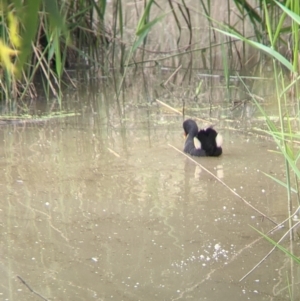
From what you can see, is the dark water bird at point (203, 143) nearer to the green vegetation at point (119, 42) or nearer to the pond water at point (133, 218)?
the pond water at point (133, 218)

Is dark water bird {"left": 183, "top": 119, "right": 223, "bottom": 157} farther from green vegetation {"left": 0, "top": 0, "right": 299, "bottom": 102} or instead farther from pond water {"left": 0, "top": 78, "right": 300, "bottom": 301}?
green vegetation {"left": 0, "top": 0, "right": 299, "bottom": 102}

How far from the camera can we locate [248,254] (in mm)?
2268

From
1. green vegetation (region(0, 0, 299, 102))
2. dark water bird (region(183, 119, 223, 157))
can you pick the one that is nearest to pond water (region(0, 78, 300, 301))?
dark water bird (region(183, 119, 223, 157))

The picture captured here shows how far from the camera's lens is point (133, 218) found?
262 cm

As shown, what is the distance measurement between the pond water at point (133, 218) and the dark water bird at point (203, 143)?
0.06 metres

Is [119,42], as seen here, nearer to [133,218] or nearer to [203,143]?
[203,143]

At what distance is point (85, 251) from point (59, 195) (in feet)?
2.18

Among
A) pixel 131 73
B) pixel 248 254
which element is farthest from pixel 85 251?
pixel 131 73

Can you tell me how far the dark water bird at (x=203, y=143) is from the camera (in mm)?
3563

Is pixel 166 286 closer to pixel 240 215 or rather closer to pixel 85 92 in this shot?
pixel 240 215

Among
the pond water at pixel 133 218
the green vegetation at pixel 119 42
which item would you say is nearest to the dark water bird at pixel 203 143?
the pond water at pixel 133 218

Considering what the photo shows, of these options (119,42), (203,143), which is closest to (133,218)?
(203,143)

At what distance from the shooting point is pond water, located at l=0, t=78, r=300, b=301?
2.04 m

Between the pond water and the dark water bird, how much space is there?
2.3 inches
